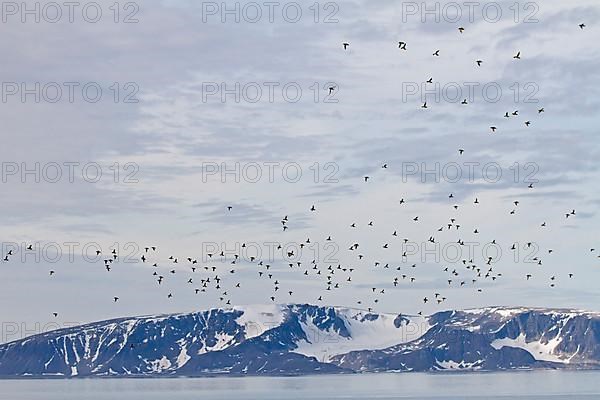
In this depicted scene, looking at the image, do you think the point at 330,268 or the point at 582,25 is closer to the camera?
the point at 582,25

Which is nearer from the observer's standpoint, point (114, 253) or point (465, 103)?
point (465, 103)

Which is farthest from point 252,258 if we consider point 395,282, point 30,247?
point 30,247

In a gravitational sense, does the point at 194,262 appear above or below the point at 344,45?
below

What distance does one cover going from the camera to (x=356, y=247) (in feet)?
567

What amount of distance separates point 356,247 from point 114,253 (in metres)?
37.1

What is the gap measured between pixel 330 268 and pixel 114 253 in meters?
38.2

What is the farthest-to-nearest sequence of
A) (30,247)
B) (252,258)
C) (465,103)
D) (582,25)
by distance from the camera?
1. (252,258)
2. (30,247)
3. (465,103)
4. (582,25)

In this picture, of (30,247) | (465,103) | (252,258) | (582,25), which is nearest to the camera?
(582,25)

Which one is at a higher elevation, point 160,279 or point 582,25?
point 582,25

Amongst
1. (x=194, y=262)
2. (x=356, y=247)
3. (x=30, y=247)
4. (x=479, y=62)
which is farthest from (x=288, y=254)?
(x=479, y=62)

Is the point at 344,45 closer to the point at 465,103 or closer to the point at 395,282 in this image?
the point at 465,103

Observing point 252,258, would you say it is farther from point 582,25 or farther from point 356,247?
point 582,25

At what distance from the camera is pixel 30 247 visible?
16738 centimetres

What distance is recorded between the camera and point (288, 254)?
6708 inches
